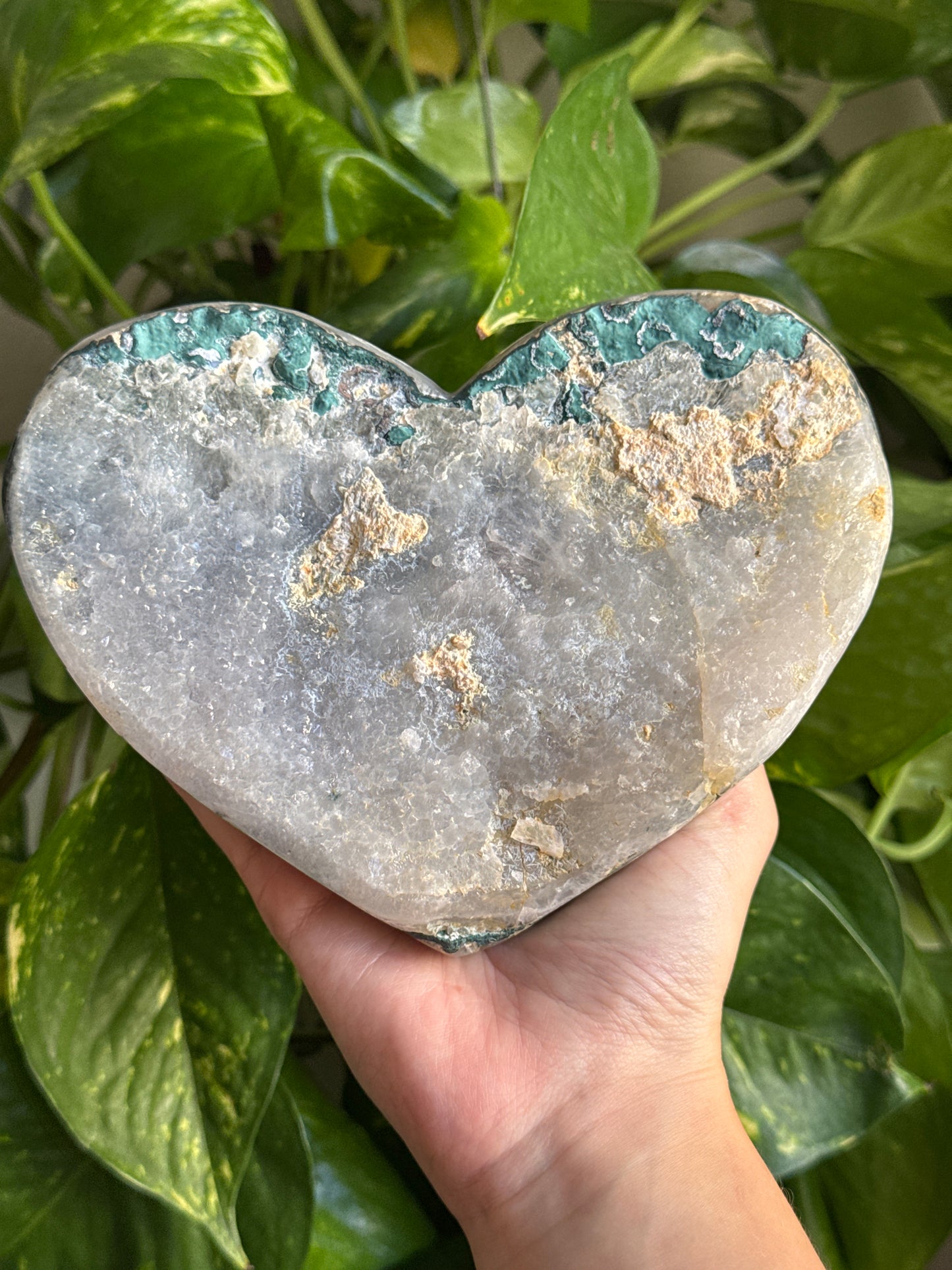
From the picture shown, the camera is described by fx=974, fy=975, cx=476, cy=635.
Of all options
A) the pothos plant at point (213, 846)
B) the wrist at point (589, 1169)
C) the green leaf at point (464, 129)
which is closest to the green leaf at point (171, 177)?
the pothos plant at point (213, 846)

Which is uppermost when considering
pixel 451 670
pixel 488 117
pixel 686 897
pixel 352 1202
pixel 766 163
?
pixel 488 117

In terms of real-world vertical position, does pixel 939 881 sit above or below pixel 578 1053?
below

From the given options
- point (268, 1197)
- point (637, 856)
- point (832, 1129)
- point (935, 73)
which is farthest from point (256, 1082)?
point (935, 73)

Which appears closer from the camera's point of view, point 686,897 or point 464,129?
point 686,897

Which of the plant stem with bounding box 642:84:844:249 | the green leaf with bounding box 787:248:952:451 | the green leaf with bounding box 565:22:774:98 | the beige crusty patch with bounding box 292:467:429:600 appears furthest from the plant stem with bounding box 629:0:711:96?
the beige crusty patch with bounding box 292:467:429:600

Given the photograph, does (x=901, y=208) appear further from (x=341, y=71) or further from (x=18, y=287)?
(x=18, y=287)

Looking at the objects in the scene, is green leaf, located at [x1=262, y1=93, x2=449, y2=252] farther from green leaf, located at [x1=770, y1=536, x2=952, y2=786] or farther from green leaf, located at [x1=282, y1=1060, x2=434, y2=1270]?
green leaf, located at [x1=282, y1=1060, x2=434, y2=1270]

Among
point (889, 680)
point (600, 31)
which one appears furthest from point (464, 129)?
point (889, 680)
